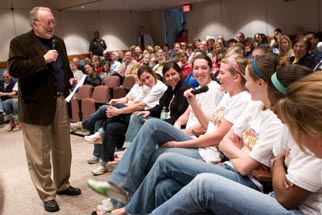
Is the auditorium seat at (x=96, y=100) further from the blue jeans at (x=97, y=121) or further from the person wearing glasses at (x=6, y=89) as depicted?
the person wearing glasses at (x=6, y=89)

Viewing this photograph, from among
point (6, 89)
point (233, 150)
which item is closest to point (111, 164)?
point (233, 150)

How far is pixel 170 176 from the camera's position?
177 cm

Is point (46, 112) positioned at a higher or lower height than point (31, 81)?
lower

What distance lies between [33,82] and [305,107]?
202 centimetres

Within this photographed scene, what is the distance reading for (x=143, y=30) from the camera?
465 inches

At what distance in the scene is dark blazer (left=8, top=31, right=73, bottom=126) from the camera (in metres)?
2.36

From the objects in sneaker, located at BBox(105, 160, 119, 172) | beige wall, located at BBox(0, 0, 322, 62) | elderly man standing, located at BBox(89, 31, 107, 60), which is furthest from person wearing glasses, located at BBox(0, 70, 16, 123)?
sneaker, located at BBox(105, 160, 119, 172)

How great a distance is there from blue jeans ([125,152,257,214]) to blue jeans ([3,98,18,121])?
207 inches

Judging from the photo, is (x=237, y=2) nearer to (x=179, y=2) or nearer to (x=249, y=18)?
(x=249, y=18)

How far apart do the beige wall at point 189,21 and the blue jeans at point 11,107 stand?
3.24 m

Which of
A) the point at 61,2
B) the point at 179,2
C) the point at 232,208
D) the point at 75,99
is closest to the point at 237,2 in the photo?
the point at 179,2

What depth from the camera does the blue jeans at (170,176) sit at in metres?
1.70

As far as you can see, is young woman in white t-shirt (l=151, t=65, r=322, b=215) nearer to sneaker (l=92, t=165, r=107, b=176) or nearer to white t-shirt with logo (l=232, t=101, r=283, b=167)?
white t-shirt with logo (l=232, t=101, r=283, b=167)

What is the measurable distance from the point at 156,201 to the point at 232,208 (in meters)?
0.54
